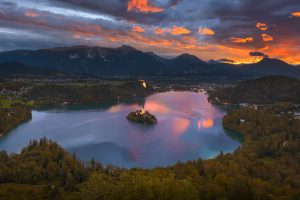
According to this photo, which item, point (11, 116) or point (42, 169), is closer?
point (42, 169)

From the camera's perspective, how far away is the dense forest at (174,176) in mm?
20344

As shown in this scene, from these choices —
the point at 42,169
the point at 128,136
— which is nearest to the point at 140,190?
the point at 42,169

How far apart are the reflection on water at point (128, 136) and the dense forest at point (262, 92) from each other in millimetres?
24542

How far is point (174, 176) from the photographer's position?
99.0ft

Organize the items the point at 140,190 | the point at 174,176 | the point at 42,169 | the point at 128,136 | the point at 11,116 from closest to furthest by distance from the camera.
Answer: the point at 140,190 → the point at 174,176 → the point at 42,169 → the point at 128,136 → the point at 11,116

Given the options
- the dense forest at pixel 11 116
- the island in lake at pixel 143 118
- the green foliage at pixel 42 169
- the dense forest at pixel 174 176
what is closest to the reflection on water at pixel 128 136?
the dense forest at pixel 11 116

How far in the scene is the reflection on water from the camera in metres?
57.0

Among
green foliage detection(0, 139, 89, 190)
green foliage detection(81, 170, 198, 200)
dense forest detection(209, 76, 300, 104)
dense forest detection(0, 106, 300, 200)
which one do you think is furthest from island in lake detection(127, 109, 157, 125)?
green foliage detection(81, 170, 198, 200)

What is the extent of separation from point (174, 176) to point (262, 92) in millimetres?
105907

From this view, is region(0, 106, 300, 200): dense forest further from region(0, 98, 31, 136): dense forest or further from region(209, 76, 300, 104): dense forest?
region(209, 76, 300, 104): dense forest

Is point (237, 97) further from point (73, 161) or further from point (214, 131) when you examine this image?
point (73, 161)

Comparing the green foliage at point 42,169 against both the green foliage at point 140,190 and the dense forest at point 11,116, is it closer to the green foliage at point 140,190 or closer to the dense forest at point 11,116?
the green foliage at point 140,190

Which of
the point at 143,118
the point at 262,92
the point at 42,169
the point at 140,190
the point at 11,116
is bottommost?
the point at 42,169

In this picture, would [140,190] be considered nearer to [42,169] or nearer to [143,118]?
[42,169]
